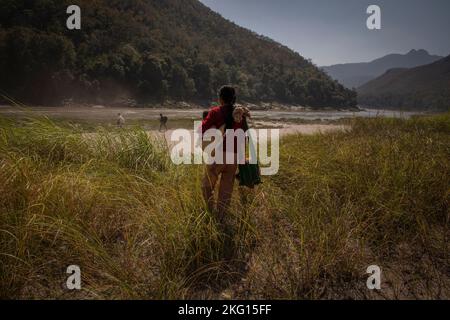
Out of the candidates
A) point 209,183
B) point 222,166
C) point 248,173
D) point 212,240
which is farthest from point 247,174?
point 212,240

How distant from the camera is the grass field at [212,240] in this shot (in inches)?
91.9

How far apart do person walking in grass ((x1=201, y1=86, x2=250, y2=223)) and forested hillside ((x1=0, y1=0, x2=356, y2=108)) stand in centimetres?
4955

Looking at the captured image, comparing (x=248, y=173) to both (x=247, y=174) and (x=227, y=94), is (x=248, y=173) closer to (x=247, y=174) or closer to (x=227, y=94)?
(x=247, y=174)

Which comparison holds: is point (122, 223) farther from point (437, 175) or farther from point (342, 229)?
point (437, 175)

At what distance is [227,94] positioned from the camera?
309 cm

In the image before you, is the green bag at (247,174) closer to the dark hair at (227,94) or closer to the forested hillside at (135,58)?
the dark hair at (227,94)

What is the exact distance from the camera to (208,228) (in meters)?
2.67

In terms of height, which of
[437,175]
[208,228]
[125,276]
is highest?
[437,175]

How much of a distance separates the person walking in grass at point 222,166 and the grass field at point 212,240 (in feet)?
0.49

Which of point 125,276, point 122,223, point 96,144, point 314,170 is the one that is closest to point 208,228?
point 125,276

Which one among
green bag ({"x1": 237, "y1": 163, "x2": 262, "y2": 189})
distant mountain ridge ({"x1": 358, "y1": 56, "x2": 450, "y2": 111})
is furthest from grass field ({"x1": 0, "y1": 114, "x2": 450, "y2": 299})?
distant mountain ridge ({"x1": 358, "y1": 56, "x2": 450, "y2": 111})

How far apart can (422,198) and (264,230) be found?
2.08 m

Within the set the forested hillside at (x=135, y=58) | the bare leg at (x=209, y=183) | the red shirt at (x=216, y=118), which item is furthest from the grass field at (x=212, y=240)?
the forested hillside at (x=135, y=58)
